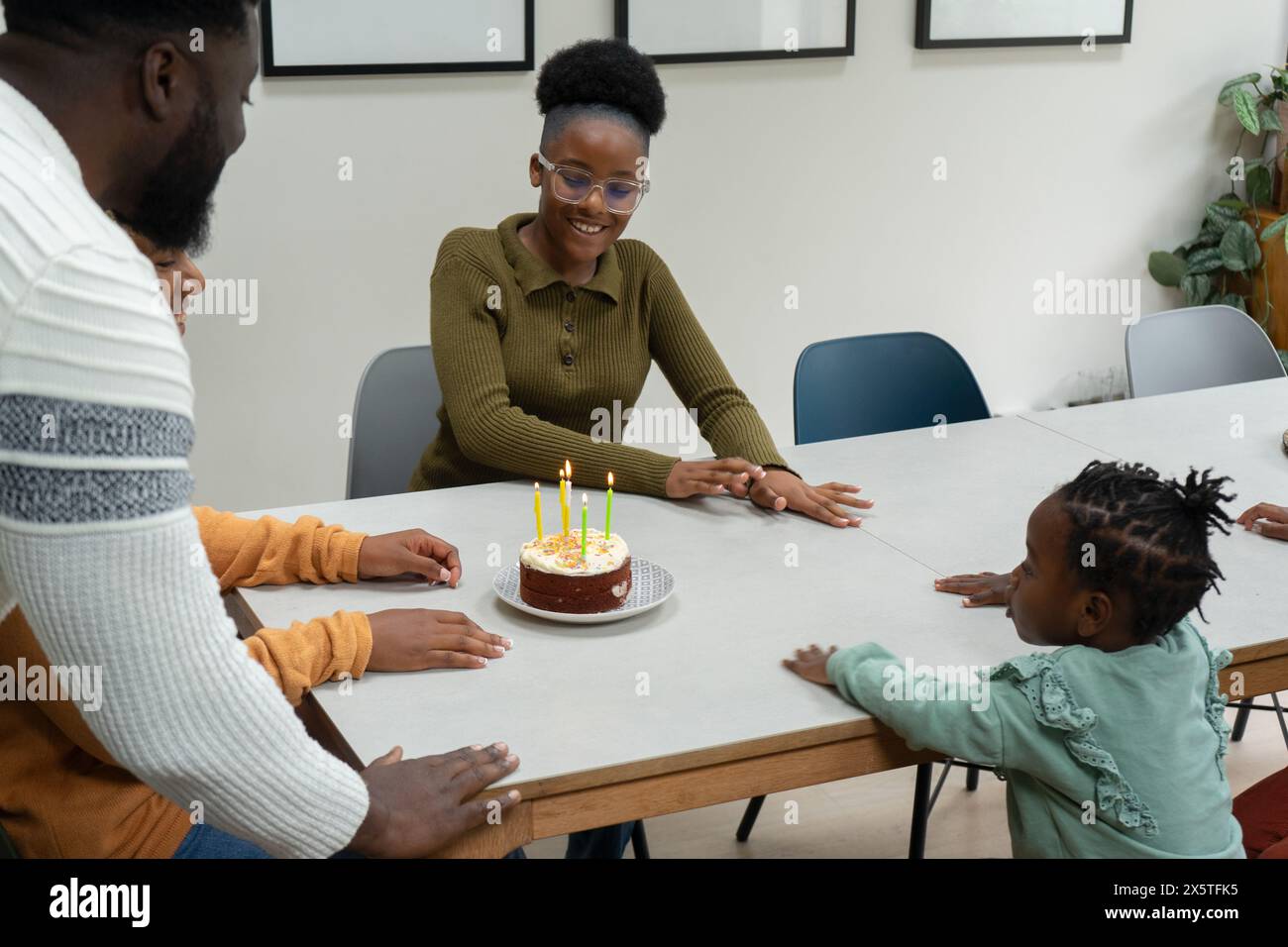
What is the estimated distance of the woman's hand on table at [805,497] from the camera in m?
2.01

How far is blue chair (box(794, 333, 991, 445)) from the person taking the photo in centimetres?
273

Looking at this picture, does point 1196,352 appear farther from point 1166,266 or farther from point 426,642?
point 426,642

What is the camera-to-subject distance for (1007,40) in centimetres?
406

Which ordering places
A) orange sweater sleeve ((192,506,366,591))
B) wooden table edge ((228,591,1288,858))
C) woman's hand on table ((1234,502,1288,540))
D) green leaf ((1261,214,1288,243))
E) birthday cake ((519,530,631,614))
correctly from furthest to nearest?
green leaf ((1261,214,1288,243)) → woman's hand on table ((1234,502,1288,540)) → orange sweater sleeve ((192,506,366,591)) → birthday cake ((519,530,631,614)) → wooden table edge ((228,591,1288,858))

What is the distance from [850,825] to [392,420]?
3.85ft

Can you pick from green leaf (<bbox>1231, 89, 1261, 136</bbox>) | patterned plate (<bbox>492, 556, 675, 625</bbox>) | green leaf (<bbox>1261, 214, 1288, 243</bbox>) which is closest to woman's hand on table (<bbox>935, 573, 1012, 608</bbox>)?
patterned plate (<bbox>492, 556, 675, 625</bbox>)

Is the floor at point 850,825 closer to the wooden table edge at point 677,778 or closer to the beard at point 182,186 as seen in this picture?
the wooden table edge at point 677,778

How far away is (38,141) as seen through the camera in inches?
36.7

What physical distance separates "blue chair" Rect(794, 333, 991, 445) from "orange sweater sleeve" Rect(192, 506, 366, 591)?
1.23 meters

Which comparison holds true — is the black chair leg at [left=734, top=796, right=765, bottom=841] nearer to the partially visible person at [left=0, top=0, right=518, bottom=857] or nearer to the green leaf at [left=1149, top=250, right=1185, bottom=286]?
the partially visible person at [left=0, top=0, right=518, bottom=857]

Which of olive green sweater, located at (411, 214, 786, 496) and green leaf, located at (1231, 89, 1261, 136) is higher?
green leaf, located at (1231, 89, 1261, 136)

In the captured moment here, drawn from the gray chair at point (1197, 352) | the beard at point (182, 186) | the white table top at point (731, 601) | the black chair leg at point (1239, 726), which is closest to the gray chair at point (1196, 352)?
the gray chair at point (1197, 352)

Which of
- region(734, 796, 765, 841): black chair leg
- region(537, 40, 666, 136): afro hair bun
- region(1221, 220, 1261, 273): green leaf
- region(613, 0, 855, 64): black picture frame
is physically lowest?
region(734, 796, 765, 841): black chair leg

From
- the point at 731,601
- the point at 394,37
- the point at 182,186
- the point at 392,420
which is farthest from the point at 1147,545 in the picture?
the point at 394,37
